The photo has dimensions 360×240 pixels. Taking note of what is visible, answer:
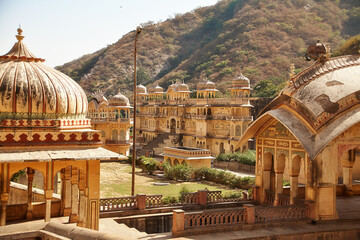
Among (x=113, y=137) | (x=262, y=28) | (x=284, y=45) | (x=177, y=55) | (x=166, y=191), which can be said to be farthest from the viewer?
(x=177, y=55)

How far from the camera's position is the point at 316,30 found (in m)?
101

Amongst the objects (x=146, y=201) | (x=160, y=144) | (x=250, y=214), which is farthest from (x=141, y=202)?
(x=160, y=144)

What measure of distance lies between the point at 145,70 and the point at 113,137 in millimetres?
71708

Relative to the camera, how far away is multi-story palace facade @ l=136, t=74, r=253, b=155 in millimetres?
43125

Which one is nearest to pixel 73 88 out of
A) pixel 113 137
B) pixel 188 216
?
pixel 188 216

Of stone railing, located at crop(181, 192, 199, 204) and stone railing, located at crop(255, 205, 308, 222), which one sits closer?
stone railing, located at crop(255, 205, 308, 222)

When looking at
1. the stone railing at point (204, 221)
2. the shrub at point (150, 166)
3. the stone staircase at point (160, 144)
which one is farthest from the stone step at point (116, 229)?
the stone staircase at point (160, 144)

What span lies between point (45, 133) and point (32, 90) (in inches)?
47.5

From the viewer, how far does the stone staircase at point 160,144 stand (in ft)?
154

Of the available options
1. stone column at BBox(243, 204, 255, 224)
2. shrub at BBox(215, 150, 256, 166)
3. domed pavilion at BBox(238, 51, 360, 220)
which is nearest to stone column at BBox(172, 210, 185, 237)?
stone column at BBox(243, 204, 255, 224)

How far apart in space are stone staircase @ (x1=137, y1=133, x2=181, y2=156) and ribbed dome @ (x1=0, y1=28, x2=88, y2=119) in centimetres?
3437

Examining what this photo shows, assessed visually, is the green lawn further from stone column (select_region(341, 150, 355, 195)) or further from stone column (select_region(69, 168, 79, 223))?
stone column (select_region(69, 168, 79, 223))

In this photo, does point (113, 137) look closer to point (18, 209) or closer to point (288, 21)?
point (18, 209)

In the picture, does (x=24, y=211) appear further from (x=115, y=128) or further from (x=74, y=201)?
(x=115, y=128)
